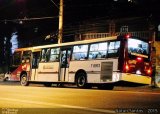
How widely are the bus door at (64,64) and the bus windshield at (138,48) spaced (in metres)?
4.86

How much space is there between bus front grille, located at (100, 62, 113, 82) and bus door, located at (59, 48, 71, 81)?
11.2ft

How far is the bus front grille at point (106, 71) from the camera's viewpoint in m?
21.5

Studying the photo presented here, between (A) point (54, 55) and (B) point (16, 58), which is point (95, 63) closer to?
(A) point (54, 55)

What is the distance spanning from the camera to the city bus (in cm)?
2116

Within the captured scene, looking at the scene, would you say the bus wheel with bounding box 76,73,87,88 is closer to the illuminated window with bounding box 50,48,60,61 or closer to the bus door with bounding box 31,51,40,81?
the illuminated window with bounding box 50,48,60,61

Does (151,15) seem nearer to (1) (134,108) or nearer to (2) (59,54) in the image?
(2) (59,54)

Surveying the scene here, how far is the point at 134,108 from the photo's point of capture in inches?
408

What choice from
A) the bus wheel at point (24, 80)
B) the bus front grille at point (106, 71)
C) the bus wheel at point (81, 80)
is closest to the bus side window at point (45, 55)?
the bus wheel at point (24, 80)

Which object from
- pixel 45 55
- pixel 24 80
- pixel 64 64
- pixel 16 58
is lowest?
pixel 24 80

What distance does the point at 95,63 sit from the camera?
890 inches

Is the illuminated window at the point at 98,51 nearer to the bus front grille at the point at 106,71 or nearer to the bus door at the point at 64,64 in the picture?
the bus front grille at the point at 106,71

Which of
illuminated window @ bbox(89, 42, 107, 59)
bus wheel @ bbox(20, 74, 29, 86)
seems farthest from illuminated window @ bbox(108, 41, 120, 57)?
bus wheel @ bbox(20, 74, 29, 86)

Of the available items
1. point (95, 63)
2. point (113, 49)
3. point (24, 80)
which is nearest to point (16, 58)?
point (24, 80)

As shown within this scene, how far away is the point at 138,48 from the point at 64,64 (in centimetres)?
537
